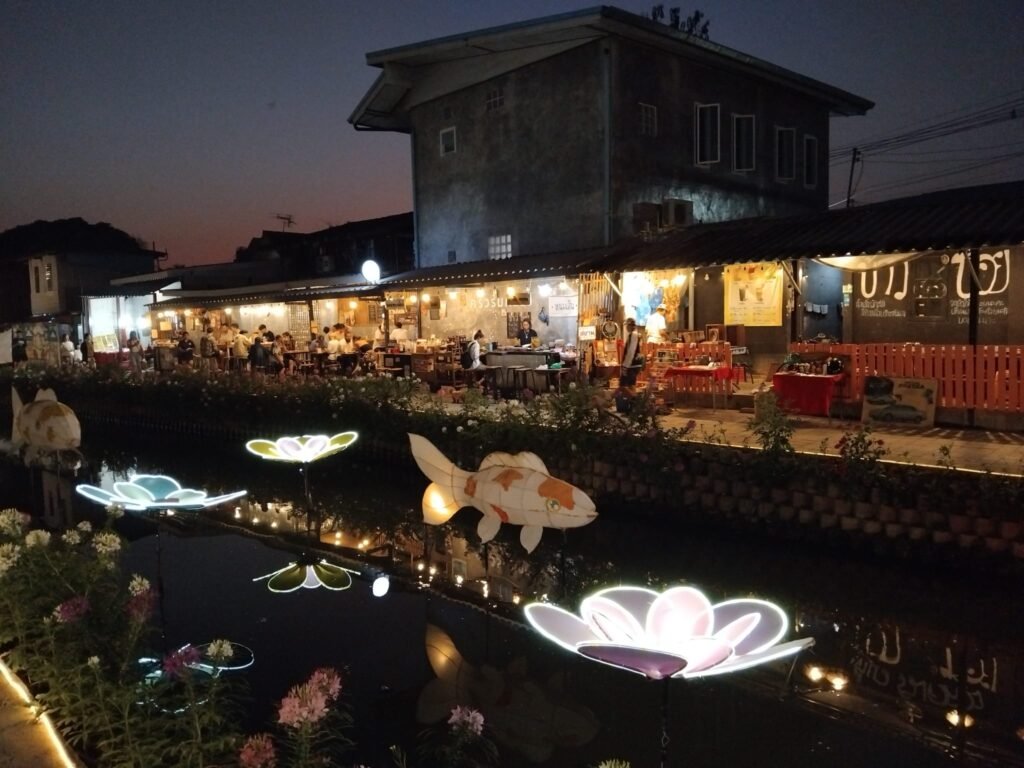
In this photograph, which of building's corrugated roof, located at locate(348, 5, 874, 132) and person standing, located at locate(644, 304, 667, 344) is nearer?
person standing, located at locate(644, 304, 667, 344)

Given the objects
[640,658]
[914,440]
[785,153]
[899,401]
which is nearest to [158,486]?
[640,658]

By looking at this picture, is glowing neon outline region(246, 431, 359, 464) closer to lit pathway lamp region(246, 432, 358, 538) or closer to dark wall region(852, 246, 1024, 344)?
lit pathway lamp region(246, 432, 358, 538)

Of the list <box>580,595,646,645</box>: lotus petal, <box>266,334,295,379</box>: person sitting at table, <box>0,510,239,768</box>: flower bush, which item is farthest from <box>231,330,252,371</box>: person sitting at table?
<box>580,595,646,645</box>: lotus petal

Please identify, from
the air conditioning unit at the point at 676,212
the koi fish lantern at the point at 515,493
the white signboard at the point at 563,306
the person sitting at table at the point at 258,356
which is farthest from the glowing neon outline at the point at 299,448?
the air conditioning unit at the point at 676,212

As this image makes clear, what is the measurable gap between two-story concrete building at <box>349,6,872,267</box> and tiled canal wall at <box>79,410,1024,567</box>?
32.6 ft

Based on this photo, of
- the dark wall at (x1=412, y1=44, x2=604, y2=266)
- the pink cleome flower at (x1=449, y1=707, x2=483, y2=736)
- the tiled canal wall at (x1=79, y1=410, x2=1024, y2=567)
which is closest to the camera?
the pink cleome flower at (x1=449, y1=707, x2=483, y2=736)

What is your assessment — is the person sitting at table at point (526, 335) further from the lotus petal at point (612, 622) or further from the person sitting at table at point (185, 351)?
the lotus petal at point (612, 622)

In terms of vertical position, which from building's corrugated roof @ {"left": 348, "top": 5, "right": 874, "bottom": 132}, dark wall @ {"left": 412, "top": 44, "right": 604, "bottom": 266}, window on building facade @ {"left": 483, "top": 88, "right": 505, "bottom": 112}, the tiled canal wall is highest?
building's corrugated roof @ {"left": 348, "top": 5, "right": 874, "bottom": 132}

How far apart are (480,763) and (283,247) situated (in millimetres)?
31328

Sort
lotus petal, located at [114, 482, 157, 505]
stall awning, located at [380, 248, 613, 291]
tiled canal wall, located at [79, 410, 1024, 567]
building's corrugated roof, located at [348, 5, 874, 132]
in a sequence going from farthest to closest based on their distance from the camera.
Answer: building's corrugated roof, located at [348, 5, 874, 132]
stall awning, located at [380, 248, 613, 291]
lotus petal, located at [114, 482, 157, 505]
tiled canal wall, located at [79, 410, 1024, 567]

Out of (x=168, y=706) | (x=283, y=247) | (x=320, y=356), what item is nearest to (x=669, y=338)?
(x=320, y=356)

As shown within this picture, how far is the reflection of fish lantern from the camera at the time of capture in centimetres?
1328

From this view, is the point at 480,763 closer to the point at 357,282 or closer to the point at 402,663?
the point at 402,663

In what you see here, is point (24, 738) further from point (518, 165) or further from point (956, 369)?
point (518, 165)
